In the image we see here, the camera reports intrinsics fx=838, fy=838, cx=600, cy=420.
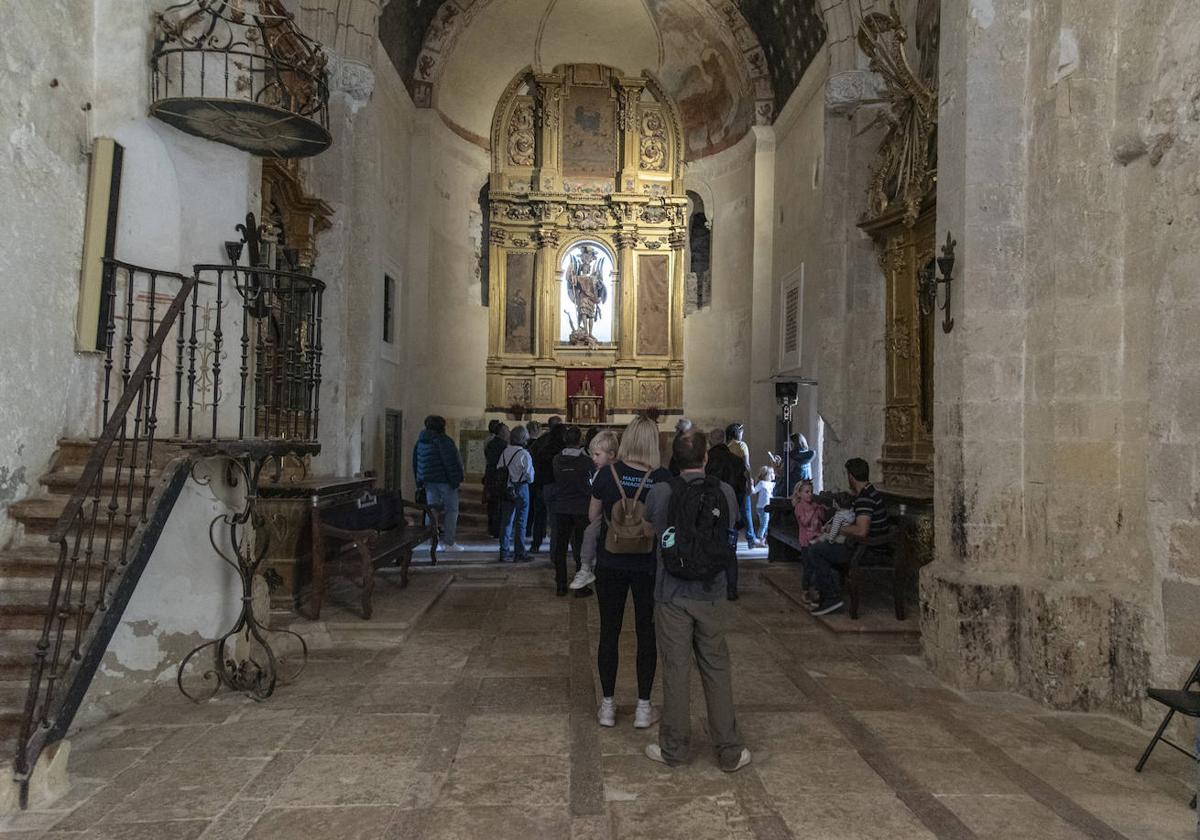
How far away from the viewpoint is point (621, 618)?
13.9 ft

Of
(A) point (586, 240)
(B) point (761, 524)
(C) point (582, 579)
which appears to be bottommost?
(B) point (761, 524)

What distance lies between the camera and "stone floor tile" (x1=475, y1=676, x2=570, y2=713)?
466 cm

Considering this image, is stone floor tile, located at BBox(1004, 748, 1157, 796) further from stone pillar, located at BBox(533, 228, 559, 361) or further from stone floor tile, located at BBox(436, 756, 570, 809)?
stone pillar, located at BBox(533, 228, 559, 361)

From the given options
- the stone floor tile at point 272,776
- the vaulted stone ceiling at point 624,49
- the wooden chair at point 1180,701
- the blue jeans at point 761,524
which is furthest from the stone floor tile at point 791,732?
the vaulted stone ceiling at point 624,49

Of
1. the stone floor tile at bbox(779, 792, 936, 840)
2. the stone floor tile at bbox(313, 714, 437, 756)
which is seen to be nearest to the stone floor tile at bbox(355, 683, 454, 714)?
the stone floor tile at bbox(313, 714, 437, 756)

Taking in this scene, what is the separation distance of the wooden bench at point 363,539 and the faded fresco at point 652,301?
8.93m

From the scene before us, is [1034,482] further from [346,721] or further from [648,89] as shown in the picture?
[648,89]

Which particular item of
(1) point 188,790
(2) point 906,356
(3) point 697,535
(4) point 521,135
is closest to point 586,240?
(4) point 521,135

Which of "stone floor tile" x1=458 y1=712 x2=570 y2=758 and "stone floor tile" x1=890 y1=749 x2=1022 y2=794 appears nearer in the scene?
"stone floor tile" x1=890 y1=749 x2=1022 y2=794

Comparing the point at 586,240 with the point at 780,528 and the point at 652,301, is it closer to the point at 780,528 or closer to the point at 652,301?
the point at 652,301

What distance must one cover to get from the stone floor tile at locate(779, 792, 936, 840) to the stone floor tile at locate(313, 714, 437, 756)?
1770mm

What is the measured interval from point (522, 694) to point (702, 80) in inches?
563

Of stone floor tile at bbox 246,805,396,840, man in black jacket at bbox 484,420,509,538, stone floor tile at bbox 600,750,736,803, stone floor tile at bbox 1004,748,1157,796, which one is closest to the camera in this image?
stone floor tile at bbox 246,805,396,840

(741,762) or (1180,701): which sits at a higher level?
A: (1180,701)
